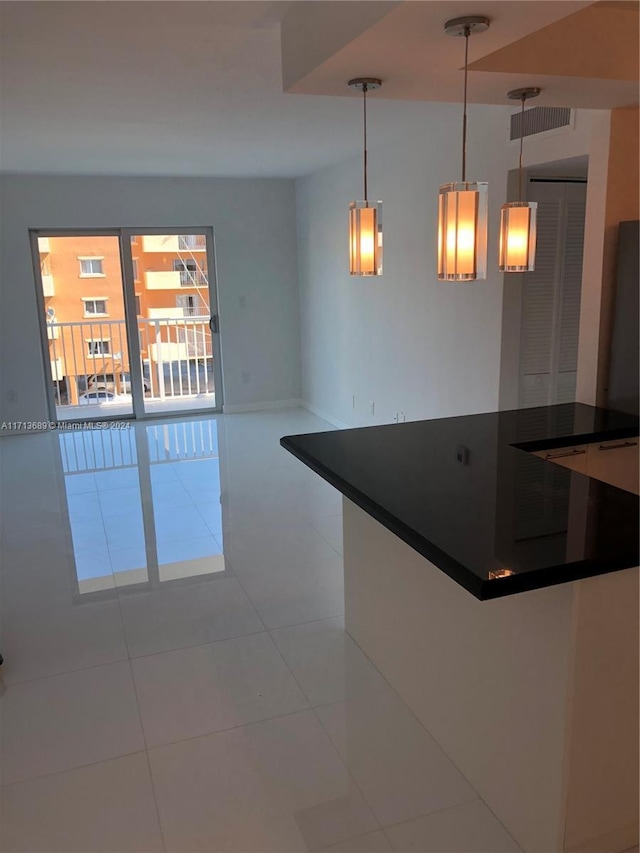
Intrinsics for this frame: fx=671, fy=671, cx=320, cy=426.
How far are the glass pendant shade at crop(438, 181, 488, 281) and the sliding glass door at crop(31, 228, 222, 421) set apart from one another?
5602mm

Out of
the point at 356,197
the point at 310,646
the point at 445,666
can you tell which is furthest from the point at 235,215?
the point at 445,666

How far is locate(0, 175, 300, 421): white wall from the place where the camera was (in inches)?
254

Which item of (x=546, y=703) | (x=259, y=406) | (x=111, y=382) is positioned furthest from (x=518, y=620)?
(x=111, y=382)

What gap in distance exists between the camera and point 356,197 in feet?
19.1

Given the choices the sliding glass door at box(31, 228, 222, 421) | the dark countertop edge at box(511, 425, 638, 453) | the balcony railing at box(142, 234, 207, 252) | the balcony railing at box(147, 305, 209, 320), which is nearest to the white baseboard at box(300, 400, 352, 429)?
the sliding glass door at box(31, 228, 222, 421)

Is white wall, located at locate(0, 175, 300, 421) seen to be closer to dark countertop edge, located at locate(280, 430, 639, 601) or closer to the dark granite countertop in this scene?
the dark granite countertop

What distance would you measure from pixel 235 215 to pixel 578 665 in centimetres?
630

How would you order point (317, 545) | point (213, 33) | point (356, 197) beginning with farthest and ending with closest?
point (356, 197) < point (317, 545) < point (213, 33)

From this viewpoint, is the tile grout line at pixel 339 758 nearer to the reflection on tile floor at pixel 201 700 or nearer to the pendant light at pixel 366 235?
the reflection on tile floor at pixel 201 700

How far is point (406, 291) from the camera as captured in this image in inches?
203

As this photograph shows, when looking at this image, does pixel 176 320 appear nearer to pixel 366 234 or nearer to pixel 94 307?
pixel 94 307

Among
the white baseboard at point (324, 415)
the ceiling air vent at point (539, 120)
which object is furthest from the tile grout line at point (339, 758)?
the white baseboard at point (324, 415)

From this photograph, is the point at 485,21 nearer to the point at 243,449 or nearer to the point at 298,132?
the point at 298,132

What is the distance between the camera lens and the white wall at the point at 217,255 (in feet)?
21.1
